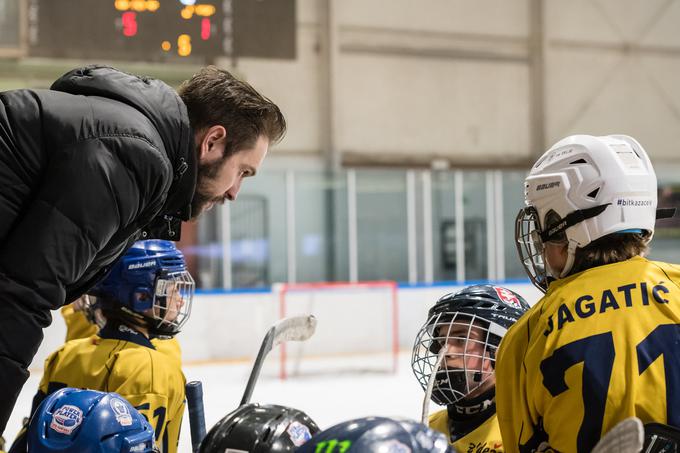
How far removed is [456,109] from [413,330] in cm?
317

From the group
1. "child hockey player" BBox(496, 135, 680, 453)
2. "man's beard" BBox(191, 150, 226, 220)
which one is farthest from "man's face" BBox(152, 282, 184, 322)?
"child hockey player" BBox(496, 135, 680, 453)

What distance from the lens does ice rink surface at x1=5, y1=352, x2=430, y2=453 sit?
4.07 meters

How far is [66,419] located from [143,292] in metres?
0.73

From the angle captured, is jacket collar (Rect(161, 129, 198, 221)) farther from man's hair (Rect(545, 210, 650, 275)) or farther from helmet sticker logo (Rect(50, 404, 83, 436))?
man's hair (Rect(545, 210, 650, 275))

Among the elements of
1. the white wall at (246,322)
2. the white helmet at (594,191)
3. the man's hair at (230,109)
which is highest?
the man's hair at (230,109)

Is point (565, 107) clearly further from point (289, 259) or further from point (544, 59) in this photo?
point (289, 259)

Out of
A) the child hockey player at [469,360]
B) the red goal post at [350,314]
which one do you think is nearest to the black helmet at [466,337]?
the child hockey player at [469,360]

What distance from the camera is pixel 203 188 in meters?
1.41

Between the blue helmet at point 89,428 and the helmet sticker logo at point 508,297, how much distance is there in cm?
76

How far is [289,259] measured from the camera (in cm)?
787

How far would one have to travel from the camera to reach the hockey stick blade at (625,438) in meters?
0.82

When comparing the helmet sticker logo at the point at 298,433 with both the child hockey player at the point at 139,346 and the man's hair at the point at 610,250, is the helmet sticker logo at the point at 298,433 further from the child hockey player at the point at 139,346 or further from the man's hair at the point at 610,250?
the child hockey player at the point at 139,346

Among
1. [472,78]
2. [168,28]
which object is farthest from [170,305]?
[472,78]

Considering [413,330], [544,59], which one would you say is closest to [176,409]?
[413,330]
